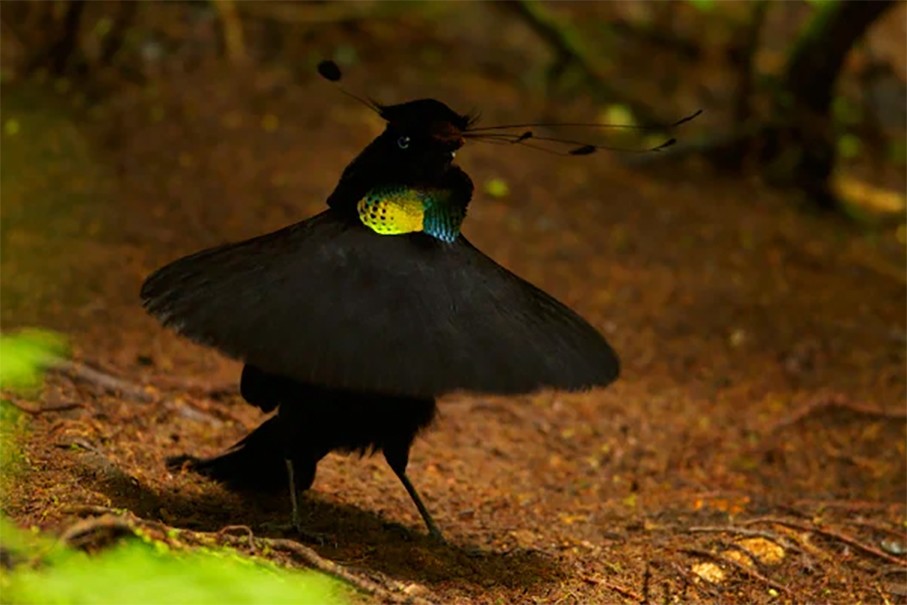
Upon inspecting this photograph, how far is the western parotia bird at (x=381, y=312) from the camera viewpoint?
9.53 feet

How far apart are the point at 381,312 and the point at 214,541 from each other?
686 mm

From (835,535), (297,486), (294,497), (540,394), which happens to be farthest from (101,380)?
(835,535)

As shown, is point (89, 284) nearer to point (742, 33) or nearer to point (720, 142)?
point (720, 142)

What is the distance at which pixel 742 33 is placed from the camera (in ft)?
34.7

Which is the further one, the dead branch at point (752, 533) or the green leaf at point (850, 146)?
the green leaf at point (850, 146)

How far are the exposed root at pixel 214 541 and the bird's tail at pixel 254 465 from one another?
1.72 ft

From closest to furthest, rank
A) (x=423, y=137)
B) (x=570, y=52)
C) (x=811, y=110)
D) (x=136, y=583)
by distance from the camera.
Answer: (x=136, y=583), (x=423, y=137), (x=811, y=110), (x=570, y=52)

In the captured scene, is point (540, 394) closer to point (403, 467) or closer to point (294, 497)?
point (403, 467)

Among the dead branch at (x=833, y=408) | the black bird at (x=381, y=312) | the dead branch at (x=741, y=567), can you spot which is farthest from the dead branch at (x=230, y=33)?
the dead branch at (x=741, y=567)

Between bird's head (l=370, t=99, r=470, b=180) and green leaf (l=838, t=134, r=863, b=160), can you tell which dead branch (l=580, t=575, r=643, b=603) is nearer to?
bird's head (l=370, t=99, r=470, b=180)

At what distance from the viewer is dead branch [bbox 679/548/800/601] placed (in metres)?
3.76

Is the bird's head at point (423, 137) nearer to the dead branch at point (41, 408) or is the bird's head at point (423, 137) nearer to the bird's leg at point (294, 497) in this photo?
the bird's leg at point (294, 497)

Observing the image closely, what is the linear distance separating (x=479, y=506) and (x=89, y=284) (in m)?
2.42

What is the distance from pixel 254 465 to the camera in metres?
3.77
